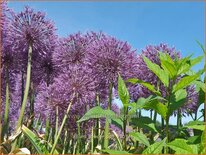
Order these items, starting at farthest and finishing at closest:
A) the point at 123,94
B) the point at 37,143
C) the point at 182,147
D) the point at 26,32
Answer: the point at 26,32 → the point at 37,143 → the point at 123,94 → the point at 182,147

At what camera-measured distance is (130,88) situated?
115 inches

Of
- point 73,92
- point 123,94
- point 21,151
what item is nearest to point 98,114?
point 123,94

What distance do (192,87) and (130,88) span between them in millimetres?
494

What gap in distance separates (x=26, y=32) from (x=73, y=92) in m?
0.74

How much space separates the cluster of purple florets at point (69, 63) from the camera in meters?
2.63

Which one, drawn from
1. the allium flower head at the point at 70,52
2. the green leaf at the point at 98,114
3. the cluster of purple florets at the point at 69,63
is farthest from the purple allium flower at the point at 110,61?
the green leaf at the point at 98,114

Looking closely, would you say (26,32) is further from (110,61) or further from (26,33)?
(110,61)

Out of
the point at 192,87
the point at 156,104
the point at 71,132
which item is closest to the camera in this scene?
the point at 156,104

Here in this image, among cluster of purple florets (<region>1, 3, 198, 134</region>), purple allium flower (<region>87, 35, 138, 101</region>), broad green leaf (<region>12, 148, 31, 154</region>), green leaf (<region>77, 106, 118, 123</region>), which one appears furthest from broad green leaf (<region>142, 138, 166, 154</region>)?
purple allium flower (<region>87, 35, 138, 101</region>)

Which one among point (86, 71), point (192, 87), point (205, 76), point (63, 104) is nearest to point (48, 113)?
point (63, 104)

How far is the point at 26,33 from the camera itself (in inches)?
119

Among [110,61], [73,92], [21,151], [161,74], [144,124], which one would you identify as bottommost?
[21,151]

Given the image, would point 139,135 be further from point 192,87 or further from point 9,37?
point 9,37

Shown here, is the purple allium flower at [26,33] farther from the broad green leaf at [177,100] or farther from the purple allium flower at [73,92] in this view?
the broad green leaf at [177,100]
